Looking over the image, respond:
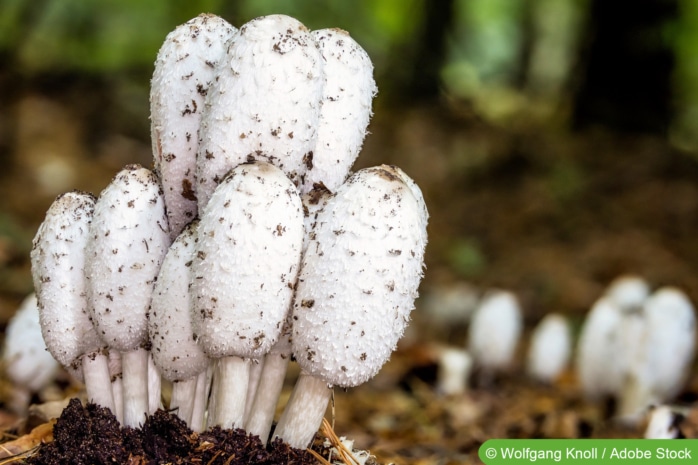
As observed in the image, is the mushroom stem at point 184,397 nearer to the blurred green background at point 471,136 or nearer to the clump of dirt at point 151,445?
the clump of dirt at point 151,445

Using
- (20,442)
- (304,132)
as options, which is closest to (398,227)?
(304,132)

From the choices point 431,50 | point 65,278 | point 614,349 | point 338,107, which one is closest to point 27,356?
point 65,278

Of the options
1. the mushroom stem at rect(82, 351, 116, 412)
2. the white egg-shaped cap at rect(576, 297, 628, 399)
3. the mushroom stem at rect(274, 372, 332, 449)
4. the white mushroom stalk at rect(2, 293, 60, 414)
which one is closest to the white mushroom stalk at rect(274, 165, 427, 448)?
the mushroom stem at rect(274, 372, 332, 449)

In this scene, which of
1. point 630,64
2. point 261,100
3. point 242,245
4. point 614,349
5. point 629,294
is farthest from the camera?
point 630,64

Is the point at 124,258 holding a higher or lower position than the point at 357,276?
higher

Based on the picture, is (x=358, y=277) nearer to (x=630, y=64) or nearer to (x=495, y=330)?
(x=495, y=330)

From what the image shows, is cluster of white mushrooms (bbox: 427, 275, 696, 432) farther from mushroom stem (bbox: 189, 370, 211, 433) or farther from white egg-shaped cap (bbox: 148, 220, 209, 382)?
white egg-shaped cap (bbox: 148, 220, 209, 382)
